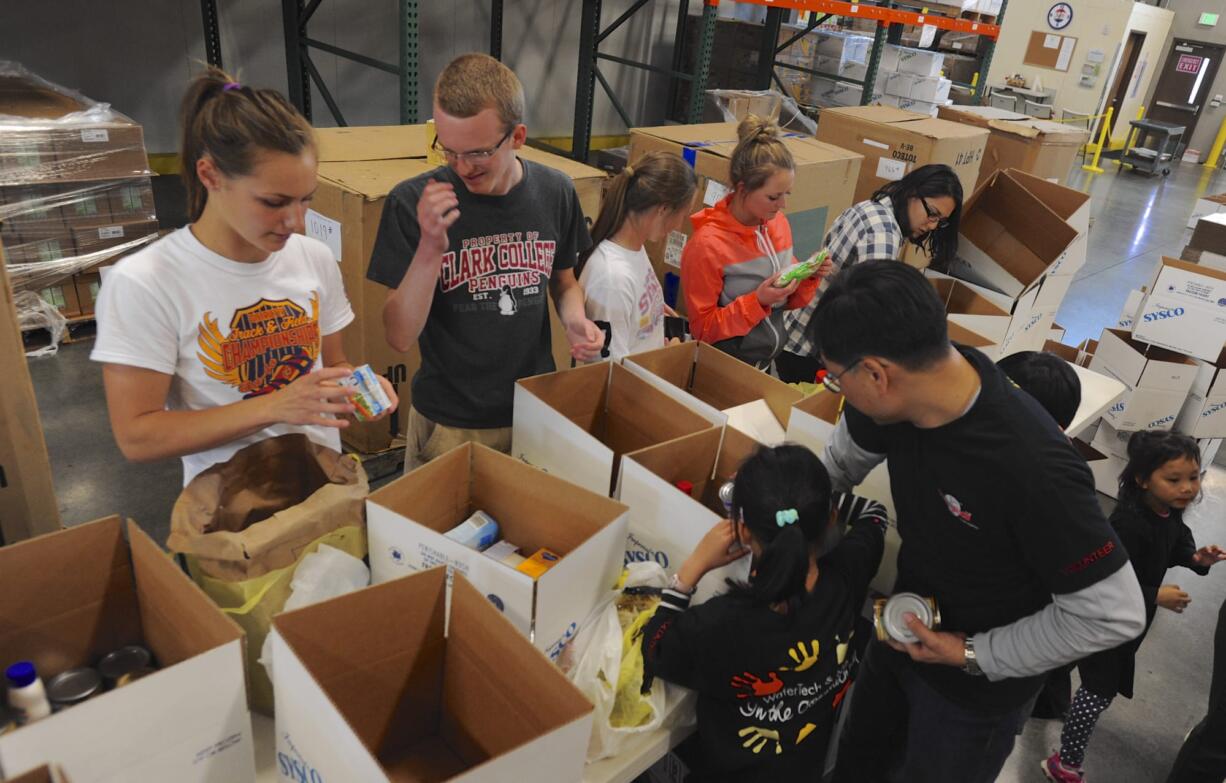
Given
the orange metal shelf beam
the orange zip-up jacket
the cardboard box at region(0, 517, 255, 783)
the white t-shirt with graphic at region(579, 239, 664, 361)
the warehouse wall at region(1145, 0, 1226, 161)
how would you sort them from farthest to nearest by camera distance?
1. the warehouse wall at region(1145, 0, 1226, 161)
2. the orange metal shelf beam
3. the orange zip-up jacket
4. the white t-shirt with graphic at region(579, 239, 664, 361)
5. the cardboard box at region(0, 517, 255, 783)

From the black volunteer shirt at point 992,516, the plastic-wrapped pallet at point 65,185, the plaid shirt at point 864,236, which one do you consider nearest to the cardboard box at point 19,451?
the black volunteer shirt at point 992,516

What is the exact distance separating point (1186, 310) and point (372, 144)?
339 centimetres

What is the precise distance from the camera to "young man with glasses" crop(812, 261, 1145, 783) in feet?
3.81

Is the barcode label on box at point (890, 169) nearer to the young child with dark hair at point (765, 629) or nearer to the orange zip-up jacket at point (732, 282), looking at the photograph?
the orange zip-up jacket at point (732, 282)

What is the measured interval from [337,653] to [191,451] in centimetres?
40

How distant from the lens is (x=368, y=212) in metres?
2.44

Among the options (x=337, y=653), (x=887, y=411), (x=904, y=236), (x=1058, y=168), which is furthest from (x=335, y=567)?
(x=1058, y=168)

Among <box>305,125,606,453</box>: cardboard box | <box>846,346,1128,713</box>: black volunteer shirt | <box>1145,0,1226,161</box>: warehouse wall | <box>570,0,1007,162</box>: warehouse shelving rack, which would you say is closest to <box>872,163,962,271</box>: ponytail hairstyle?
<box>305,125,606,453</box>: cardboard box

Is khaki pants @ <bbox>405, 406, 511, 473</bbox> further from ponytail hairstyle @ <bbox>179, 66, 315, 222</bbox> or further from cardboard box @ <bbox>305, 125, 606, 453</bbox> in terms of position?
ponytail hairstyle @ <bbox>179, 66, 315, 222</bbox>

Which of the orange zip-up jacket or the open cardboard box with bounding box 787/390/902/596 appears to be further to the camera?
the orange zip-up jacket

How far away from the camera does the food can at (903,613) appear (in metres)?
1.39

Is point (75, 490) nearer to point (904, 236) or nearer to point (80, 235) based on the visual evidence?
point (80, 235)

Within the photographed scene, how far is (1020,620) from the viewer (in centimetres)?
130

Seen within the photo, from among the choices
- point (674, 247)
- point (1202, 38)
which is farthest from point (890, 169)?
point (1202, 38)
